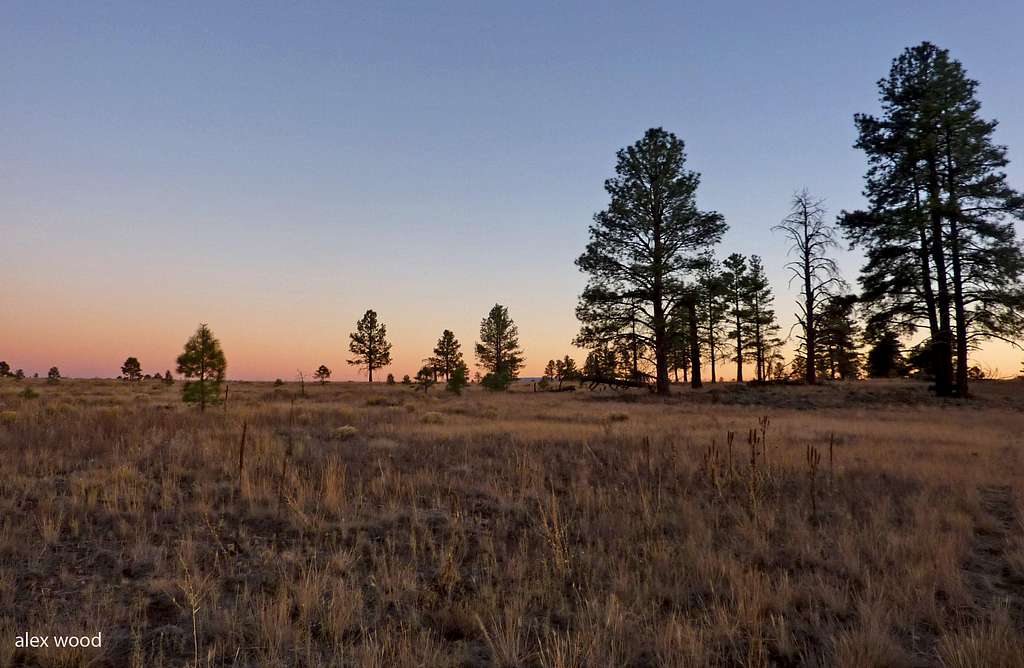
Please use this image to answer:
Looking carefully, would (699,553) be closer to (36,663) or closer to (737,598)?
(737,598)

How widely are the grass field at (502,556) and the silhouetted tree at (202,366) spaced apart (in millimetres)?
7595

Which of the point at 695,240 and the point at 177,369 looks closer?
the point at 177,369

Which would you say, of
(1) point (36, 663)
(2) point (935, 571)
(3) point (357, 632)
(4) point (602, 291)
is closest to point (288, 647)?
(3) point (357, 632)

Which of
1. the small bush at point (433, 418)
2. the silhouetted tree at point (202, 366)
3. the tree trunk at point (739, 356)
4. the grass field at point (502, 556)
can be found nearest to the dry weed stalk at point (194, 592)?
the grass field at point (502, 556)

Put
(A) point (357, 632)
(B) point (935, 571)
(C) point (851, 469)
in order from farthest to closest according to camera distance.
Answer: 1. (C) point (851, 469)
2. (B) point (935, 571)
3. (A) point (357, 632)

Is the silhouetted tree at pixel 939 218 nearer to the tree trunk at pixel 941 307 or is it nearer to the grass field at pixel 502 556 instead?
the tree trunk at pixel 941 307

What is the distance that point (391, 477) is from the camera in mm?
7516

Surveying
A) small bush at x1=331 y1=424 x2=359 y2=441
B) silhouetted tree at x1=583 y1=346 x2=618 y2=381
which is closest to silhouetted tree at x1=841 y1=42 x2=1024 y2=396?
silhouetted tree at x1=583 y1=346 x2=618 y2=381

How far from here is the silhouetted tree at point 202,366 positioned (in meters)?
17.0

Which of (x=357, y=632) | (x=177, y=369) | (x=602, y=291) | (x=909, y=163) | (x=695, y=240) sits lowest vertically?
(x=357, y=632)

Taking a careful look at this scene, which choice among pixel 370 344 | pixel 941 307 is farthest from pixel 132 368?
pixel 941 307

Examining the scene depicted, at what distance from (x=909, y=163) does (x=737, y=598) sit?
26076mm

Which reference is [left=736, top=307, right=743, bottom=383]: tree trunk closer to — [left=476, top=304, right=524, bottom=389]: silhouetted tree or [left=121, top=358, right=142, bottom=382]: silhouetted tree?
[left=476, top=304, right=524, bottom=389]: silhouetted tree

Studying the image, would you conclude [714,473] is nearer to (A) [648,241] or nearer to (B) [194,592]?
(B) [194,592]
